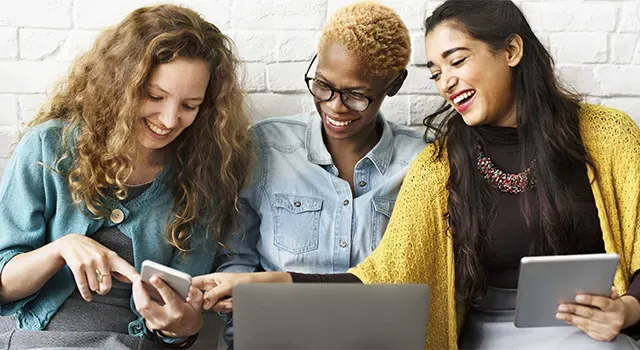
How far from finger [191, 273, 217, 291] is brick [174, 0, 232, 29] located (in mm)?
703

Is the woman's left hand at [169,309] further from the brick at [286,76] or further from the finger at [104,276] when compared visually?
the brick at [286,76]

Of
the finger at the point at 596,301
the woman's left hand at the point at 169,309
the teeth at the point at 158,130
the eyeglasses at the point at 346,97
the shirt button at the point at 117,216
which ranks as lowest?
the woman's left hand at the point at 169,309

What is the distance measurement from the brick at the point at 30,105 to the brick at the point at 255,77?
1.67ft

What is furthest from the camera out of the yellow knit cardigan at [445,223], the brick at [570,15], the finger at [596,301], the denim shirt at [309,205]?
the brick at [570,15]

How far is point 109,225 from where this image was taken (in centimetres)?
183

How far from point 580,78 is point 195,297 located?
1.21m

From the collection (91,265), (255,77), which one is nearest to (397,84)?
(255,77)

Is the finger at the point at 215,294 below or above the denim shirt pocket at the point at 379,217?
below

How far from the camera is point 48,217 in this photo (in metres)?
1.81

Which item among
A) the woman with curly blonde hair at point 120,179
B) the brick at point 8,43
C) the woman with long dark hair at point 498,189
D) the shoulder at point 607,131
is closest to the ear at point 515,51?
the woman with long dark hair at point 498,189

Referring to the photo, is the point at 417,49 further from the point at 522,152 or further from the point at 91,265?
the point at 91,265

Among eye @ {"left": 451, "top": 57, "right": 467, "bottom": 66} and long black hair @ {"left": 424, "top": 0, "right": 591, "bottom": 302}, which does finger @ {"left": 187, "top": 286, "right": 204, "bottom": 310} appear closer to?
long black hair @ {"left": 424, "top": 0, "right": 591, "bottom": 302}

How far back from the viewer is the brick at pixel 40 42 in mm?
2035

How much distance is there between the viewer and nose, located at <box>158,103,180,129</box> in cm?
176
